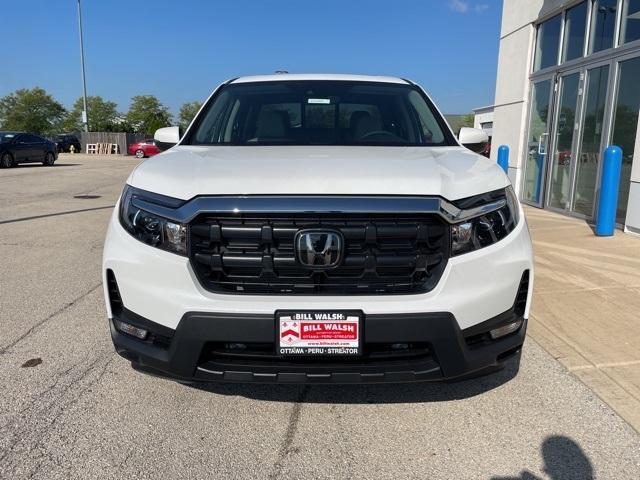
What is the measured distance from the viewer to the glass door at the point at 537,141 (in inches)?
398

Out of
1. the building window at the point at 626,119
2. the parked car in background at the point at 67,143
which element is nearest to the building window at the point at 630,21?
the building window at the point at 626,119

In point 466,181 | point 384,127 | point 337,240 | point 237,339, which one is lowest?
point 237,339

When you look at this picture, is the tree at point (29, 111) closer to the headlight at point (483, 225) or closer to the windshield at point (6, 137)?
the windshield at point (6, 137)

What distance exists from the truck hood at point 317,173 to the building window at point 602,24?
692 cm

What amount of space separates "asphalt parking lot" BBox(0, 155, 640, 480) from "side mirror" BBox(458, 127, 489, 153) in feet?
4.57

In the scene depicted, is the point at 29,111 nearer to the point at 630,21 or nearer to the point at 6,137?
the point at 6,137

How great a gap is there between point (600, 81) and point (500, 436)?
770cm

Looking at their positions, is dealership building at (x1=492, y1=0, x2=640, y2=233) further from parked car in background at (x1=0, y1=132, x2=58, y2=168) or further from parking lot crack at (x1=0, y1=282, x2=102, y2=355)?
parked car in background at (x1=0, y1=132, x2=58, y2=168)

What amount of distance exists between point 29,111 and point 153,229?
76.8 m

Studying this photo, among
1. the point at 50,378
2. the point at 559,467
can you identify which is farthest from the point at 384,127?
the point at 50,378

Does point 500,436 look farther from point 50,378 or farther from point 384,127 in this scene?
point 50,378

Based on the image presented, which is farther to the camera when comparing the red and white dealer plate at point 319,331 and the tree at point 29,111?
the tree at point 29,111

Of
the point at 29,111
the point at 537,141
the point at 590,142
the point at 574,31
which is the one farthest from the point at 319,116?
the point at 29,111

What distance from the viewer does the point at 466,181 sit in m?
2.37
